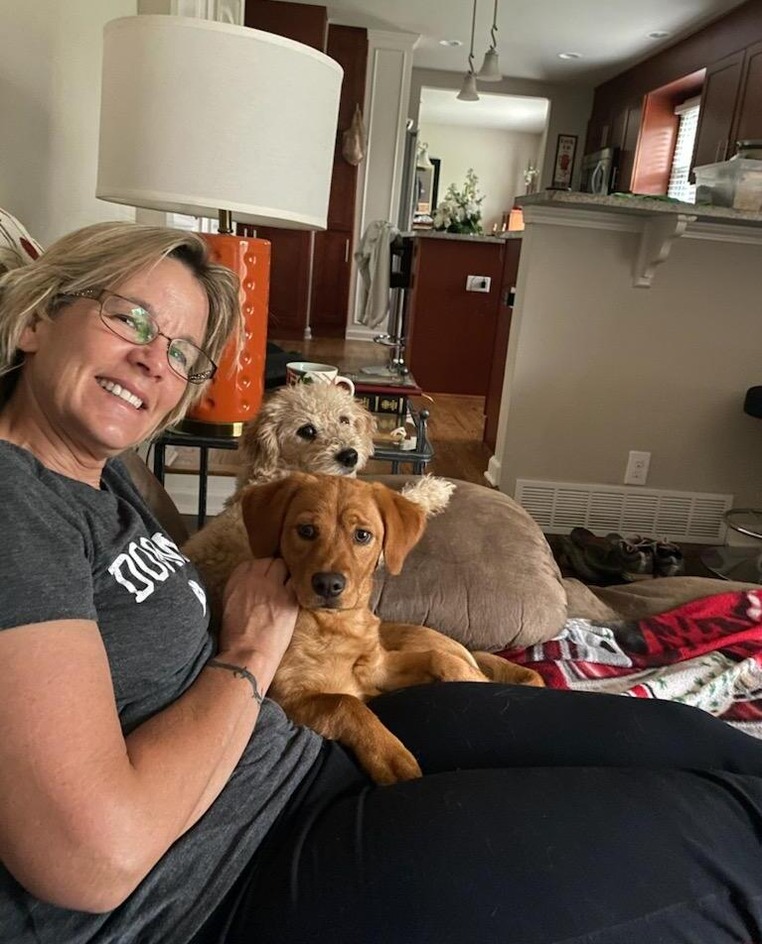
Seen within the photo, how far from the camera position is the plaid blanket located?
1.48 metres

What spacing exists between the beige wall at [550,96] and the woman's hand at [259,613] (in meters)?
8.12

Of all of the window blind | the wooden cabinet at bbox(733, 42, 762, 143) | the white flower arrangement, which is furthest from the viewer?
the window blind

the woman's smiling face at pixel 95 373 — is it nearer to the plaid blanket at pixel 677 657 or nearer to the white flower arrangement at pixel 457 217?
the plaid blanket at pixel 677 657

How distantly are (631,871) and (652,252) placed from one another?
9.63 feet

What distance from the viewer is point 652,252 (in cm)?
328

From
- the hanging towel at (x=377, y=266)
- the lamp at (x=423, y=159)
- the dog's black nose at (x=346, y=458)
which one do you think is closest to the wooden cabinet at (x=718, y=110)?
the hanging towel at (x=377, y=266)

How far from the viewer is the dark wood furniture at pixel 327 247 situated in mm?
6887

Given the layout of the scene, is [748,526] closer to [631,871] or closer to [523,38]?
[631,871]

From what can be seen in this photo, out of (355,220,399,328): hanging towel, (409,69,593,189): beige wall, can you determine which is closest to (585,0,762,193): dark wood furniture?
(409,69,593,189): beige wall

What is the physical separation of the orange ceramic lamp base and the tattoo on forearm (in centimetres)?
91

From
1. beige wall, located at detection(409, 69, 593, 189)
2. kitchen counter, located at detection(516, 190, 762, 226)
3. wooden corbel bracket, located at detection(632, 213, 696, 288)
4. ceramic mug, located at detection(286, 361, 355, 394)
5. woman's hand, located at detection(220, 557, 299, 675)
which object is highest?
beige wall, located at detection(409, 69, 593, 189)

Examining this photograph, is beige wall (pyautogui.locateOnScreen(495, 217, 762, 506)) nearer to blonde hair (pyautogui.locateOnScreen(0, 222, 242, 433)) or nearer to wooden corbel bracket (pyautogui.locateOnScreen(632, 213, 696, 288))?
wooden corbel bracket (pyautogui.locateOnScreen(632, 213, 696, 288))

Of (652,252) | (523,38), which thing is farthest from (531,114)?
(652,252)

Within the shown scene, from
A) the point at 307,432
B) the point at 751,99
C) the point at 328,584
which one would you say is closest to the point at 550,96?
the point at 751,99
